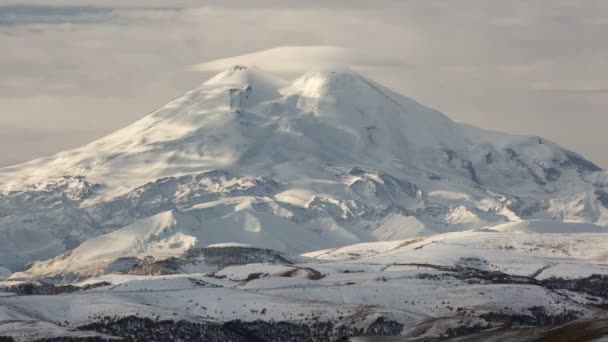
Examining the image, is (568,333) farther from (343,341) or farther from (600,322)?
(343,341)

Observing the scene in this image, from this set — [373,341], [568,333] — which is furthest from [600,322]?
[373,341]

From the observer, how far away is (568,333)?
608 feet

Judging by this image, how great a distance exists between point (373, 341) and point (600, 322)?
27.8 meters

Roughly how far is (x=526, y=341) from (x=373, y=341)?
66.7ft

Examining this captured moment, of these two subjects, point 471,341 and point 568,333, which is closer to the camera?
point 568,333

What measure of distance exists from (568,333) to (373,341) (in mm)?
25799

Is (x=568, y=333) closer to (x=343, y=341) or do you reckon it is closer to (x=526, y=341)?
(x=526, y=341)

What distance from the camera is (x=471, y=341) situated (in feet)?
648

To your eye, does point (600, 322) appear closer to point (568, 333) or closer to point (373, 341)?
point (568, 333)

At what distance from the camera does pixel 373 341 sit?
652ft

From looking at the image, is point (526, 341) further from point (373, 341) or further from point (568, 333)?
point (373, 341)

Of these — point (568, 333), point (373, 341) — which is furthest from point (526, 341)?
point (373, 341)

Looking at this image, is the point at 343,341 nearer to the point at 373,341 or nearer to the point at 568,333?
the point at 373,341

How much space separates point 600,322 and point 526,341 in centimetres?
988
